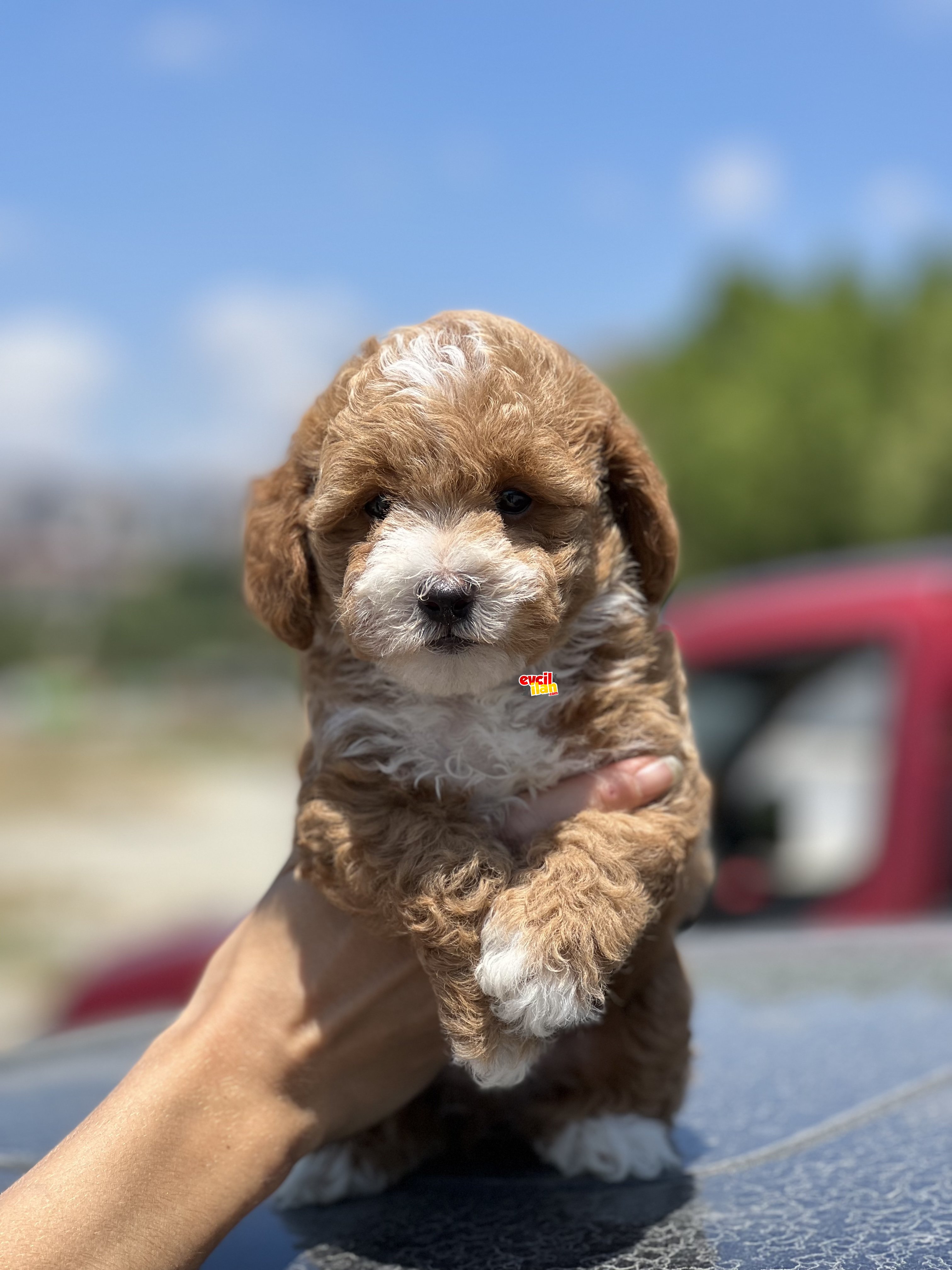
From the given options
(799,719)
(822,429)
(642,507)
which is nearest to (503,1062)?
(642,507)

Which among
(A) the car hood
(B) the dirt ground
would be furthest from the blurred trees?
(A) the car hood

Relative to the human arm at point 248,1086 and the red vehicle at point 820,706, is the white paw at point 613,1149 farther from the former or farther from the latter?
the red vehicle at point 820,706

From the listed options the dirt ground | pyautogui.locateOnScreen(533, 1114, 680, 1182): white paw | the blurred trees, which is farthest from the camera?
the blurred trees

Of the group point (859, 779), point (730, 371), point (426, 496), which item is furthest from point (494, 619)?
point (730, 371)

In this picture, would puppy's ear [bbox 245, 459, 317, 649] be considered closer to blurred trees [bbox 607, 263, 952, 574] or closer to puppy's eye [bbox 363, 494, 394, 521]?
puppy's eye [bbox 363, 494, 394, 521]

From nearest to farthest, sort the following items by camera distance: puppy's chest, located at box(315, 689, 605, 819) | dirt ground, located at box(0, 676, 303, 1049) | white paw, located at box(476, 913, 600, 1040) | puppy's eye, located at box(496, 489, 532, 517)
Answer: white paw, located at box(476, 913, 600, 1040), puppy's eye, located at box(496, 489, 532, 517), puppy's chest, located at box(315, 689, 605, 819), dirt ground, located at box(0, 676, 303, 1049)

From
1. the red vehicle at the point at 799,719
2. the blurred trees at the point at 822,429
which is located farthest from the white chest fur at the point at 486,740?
the blurred trees at the point at 822,429

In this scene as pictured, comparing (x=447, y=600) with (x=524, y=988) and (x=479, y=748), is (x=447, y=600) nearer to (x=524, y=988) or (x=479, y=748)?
(x=479, y=748)

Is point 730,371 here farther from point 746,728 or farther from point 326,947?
point 326,947
